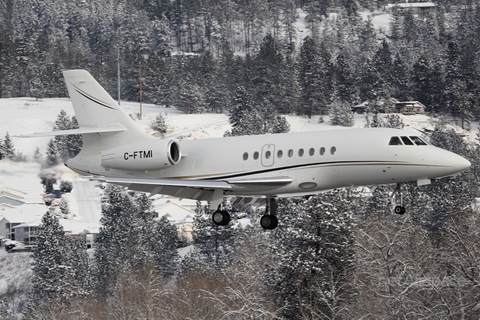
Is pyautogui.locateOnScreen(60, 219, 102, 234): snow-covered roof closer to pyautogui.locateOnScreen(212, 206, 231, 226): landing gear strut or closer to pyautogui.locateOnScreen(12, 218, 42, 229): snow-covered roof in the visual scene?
pyautogui.locateOnScreen(12, 218, 42, 229): snow-covered roof

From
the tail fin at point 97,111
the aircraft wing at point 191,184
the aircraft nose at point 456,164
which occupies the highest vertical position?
the tail fin at point 97,111

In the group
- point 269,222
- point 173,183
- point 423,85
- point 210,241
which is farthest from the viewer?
point 423,85

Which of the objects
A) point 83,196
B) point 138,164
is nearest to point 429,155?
point 138,164

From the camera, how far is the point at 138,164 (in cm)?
3744

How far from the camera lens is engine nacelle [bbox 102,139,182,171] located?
3709 centimetres

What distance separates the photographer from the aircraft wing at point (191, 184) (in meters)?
35.2

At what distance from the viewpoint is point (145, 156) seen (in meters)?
37.2

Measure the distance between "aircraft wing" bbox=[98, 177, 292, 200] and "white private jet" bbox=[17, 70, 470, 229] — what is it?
36 mm

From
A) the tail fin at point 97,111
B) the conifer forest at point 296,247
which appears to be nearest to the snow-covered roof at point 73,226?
the conifer forest at point 296,247

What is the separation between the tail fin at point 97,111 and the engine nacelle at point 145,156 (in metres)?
1.79

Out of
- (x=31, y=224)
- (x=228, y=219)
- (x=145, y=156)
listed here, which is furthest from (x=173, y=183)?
(x=31, y=224)

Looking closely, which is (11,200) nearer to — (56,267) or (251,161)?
(56,267)

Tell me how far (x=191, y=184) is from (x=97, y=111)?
6.88 metres

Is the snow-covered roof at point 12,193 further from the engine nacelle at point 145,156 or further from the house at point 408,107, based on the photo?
the engine nacelle at point 145,156
